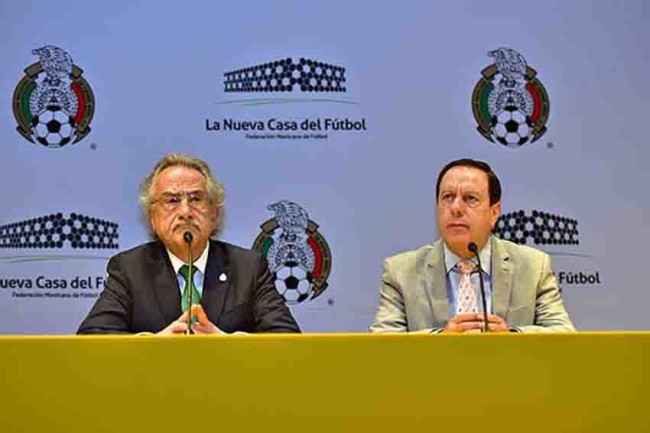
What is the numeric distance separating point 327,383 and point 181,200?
1518mm

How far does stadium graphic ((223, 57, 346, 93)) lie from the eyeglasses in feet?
2.50

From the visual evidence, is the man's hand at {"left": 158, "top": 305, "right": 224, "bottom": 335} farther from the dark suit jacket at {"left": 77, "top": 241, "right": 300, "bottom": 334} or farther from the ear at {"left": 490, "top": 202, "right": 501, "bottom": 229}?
the ear at {"left": 490, "top": 202, "right": 501, "bottom": 229}

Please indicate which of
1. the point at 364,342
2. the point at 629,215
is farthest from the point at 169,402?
the point at 629,215

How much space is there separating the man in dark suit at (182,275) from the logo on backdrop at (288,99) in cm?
56

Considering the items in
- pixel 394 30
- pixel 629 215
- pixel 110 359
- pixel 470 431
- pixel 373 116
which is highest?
pixel 394 30

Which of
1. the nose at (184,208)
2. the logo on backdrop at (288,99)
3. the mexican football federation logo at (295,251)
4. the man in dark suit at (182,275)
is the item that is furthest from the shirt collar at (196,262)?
the logo on backdrop at (288,99)

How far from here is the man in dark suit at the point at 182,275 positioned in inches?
107

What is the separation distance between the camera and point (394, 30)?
11.7 feet

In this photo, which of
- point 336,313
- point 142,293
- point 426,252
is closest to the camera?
point 142,293

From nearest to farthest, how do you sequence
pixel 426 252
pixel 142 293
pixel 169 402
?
pixel 169 402 → pixel 142 293 → pixel 426 252

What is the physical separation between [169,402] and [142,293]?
1287mm

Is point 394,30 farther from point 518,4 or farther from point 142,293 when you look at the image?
point 142,293

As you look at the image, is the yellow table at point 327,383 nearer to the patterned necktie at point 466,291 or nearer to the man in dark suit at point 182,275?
the man in dark suit at point 182,275

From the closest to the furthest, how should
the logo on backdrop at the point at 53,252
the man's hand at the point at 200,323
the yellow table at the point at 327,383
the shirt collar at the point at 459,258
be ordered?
the yellow table at the point at 327,383 < the man's hand at the point at 200,323 < the shirt collar at the point at 459,258 < the logo on backdrop at the point at 53,252
